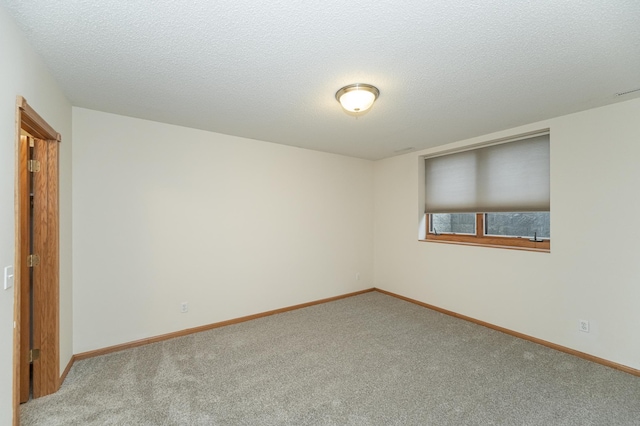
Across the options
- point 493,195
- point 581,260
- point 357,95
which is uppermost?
point 357,95

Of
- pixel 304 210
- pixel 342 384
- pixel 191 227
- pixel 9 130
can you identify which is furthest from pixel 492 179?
pixel 9 130

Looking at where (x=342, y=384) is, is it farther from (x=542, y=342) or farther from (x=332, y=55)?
(x=332, y=55)

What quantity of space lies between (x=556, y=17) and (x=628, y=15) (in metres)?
0.37

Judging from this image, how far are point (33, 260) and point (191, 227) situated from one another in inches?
54.9

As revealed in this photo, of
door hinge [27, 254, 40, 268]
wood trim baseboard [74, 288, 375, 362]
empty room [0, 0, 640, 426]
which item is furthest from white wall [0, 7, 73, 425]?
wood trim baseboard [74, 288, 375, 362]

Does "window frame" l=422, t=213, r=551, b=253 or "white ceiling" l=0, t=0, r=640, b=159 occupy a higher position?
"white ceiling" l=0, t=0, r=640, b=159

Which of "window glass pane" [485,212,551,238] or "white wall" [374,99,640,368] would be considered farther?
"window glass pane" [485,212,551,238]

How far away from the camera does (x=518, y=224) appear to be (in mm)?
3465

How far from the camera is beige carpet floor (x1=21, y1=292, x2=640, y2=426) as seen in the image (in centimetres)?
195

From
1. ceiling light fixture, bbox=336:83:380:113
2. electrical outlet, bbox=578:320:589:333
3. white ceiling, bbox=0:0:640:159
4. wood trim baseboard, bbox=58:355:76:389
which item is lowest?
wood trim baseboard, bbox=58:355:76:389

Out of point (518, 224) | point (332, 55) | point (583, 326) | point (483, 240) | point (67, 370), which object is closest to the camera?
point (332, 55)

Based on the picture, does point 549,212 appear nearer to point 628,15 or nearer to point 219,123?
point 628,15

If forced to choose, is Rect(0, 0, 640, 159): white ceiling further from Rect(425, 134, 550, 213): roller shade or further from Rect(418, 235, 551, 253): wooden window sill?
Rect(418, 235, 551, 253): wooden window sill

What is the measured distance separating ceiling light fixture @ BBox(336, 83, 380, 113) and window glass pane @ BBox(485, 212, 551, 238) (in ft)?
8.26
